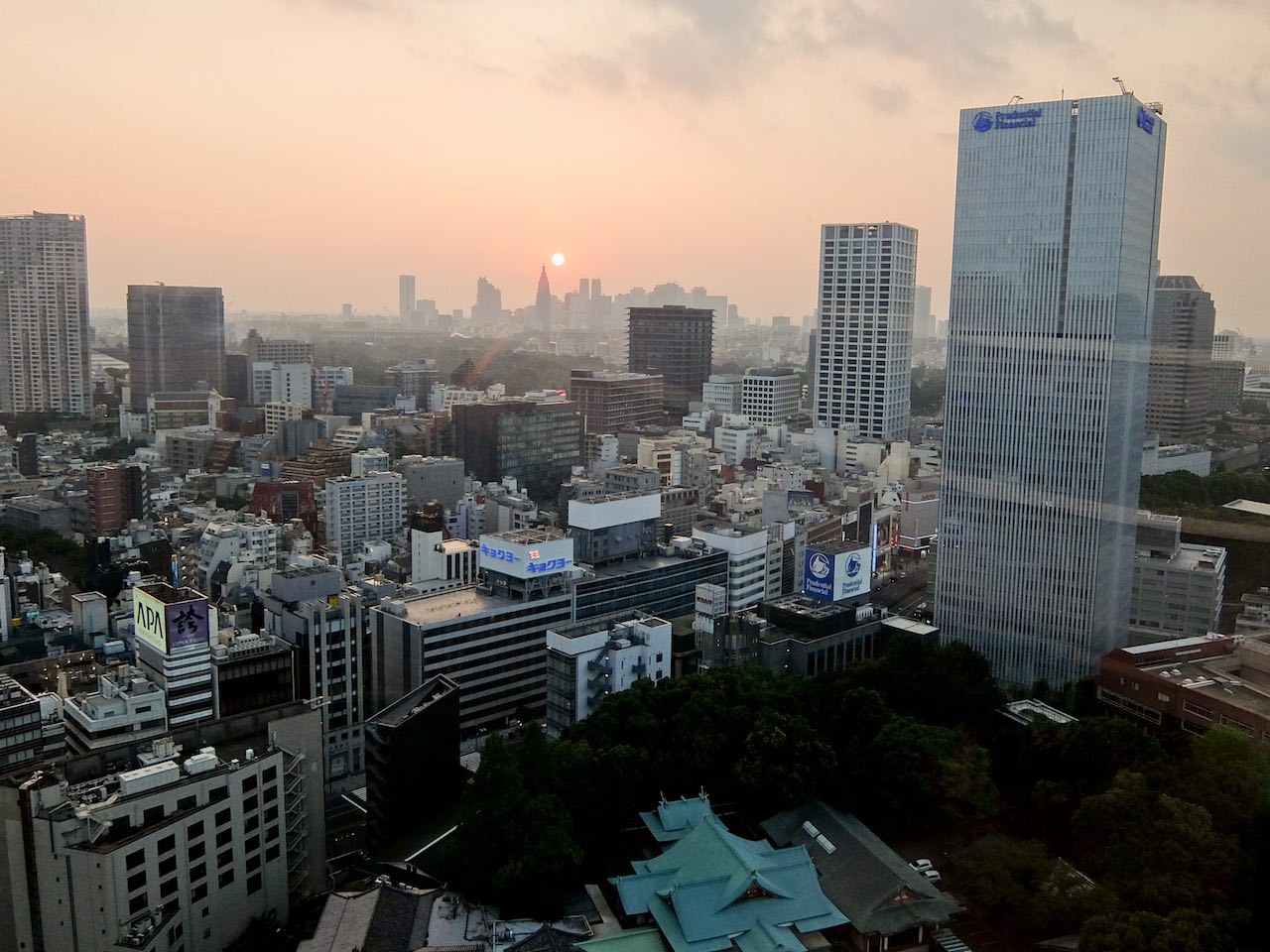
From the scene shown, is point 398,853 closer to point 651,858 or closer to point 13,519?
point 651,858

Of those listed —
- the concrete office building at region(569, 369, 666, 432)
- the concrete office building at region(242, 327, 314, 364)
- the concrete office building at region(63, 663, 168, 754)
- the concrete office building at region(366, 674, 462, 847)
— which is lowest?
the concrete office building at region(366, 674, 462, 847)

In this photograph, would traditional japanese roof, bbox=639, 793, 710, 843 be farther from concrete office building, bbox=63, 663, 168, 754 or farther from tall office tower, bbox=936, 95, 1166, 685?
tall office tower, bbox=936, 95, 1166, 685

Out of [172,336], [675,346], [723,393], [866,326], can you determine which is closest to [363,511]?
[866,326]

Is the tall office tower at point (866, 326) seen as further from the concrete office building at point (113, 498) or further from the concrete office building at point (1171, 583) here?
the concrete office building at point (113, 498)

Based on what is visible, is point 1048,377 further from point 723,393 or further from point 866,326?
point 723,393

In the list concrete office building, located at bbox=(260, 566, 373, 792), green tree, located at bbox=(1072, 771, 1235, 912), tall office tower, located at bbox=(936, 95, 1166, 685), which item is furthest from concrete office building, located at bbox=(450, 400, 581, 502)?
green tree, located at bbox=(1072, 771, 1235, 912)

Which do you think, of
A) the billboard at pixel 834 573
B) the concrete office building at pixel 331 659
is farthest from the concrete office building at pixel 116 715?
the billboard at pixel 834 573

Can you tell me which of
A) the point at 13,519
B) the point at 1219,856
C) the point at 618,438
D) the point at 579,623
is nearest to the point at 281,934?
the point at 579,623
